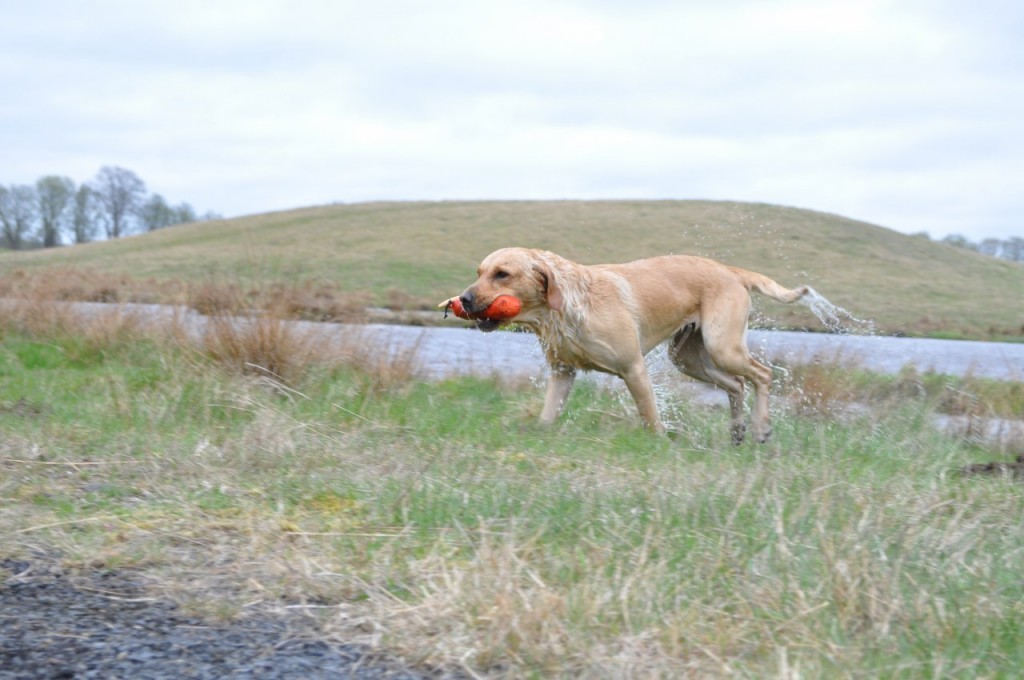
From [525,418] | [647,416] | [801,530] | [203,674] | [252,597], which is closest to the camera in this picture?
[203,674]

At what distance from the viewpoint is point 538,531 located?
4504 mm

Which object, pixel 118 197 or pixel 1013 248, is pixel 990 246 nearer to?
pixel 1013 248

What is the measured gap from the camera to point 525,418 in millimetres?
8742

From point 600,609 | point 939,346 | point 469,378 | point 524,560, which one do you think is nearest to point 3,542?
point 524,560

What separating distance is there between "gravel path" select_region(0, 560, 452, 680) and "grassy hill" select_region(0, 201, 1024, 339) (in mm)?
18456

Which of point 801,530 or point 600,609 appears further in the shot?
point 801,530

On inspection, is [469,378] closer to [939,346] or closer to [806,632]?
[806,632]

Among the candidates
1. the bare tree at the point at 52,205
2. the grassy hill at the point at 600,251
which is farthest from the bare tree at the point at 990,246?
the bare tree at the point at 52,205

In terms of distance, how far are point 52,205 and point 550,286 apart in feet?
234

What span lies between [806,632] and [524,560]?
1.11 metres

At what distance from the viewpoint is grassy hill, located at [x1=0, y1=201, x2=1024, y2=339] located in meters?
30.3

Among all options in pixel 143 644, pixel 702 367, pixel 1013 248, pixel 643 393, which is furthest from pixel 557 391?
pixel 1013 248

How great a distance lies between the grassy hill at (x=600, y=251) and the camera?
3027cm

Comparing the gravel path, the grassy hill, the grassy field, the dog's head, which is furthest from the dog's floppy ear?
the grassy hill
